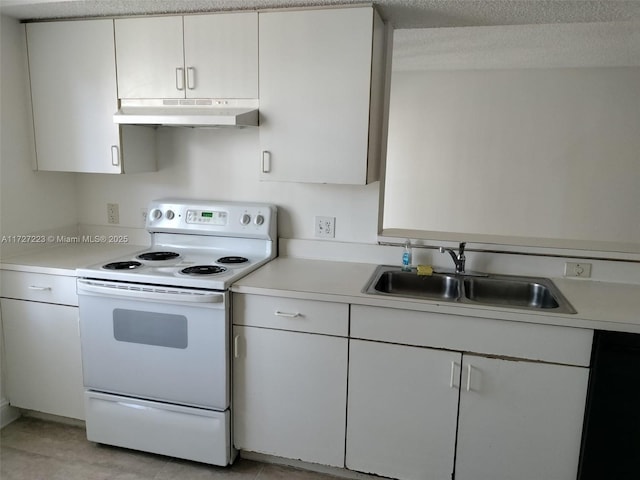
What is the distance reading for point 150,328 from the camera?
2123 millimetres

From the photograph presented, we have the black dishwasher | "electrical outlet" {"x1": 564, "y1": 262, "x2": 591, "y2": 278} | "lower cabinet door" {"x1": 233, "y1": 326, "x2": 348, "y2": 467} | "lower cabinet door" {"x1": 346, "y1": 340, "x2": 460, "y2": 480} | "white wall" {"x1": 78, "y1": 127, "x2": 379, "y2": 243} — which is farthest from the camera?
"white wall" {"x1": 78, "y1": 127, "x2": 379, "y2": 243}

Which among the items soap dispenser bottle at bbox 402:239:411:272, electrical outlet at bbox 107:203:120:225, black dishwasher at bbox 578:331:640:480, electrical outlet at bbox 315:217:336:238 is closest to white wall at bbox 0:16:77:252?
electrical outlet at bbox 107:203:120:225

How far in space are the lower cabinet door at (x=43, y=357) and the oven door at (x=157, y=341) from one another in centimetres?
18

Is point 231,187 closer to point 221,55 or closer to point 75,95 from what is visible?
point 221,55

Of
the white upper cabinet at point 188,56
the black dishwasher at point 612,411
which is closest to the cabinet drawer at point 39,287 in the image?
the white upper cabinet at point 188,56

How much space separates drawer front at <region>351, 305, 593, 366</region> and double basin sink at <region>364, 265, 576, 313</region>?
8.5 inches

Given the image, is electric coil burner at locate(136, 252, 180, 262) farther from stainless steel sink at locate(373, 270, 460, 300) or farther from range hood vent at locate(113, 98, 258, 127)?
stainless steel sink at locate(373, 270, 460, 300)

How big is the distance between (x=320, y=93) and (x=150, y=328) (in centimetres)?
132

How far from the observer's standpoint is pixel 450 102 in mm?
4641

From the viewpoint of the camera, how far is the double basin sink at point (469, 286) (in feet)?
7.20

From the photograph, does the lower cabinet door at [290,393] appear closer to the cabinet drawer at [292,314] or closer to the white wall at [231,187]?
the cabinet drawer at [292,314]

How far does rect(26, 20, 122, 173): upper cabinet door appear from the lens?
93.8 inches

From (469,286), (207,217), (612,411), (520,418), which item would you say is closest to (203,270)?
(207,217)

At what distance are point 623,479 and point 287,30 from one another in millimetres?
2311
